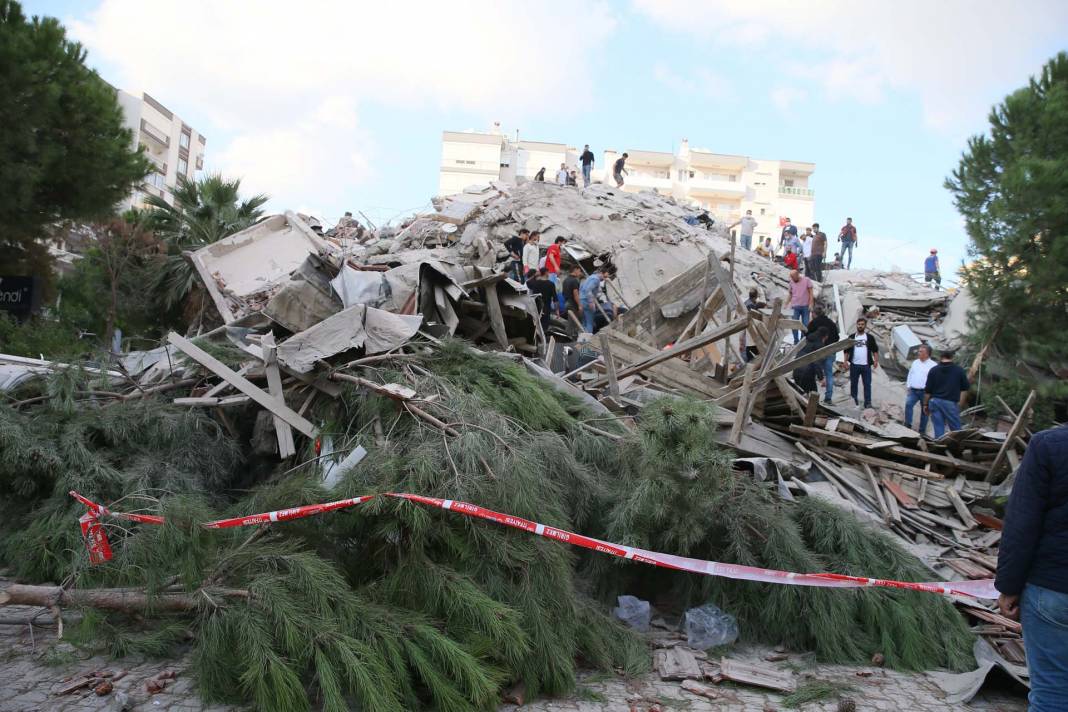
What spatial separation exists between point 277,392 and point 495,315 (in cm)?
257

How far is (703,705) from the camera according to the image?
12.2 ft

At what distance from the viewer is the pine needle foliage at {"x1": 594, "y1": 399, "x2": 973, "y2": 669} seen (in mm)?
4320

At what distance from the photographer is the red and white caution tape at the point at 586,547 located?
3848 millimetres

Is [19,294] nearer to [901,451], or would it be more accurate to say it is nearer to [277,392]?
[277,392]

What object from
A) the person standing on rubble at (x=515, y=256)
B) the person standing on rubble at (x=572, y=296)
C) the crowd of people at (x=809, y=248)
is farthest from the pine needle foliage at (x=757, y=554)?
the crowd of people at (x=809, y=248)

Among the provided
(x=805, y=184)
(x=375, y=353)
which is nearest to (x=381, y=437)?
(x=375, y=353)

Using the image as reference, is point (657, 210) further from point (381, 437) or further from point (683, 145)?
point (683, 145)

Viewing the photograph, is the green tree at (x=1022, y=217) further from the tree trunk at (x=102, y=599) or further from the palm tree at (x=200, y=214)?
the palm tree at (x=200, y=214)

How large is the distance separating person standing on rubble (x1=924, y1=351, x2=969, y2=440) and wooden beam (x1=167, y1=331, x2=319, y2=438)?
719cm

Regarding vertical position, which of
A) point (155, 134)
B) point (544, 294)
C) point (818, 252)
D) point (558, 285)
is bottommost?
point (544, 294)

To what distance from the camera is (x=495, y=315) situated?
7.46m

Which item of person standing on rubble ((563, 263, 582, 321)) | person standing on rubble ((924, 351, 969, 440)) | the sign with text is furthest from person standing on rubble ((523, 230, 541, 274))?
the sign with text

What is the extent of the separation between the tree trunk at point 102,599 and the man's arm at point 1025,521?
362 cm

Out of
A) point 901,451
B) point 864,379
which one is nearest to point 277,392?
point 901,451
